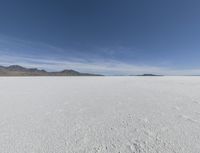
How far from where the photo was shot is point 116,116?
9.68ft

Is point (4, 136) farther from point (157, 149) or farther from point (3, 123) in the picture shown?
point (157, 149)

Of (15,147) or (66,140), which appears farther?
(66,140)

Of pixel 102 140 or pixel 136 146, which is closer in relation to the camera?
pixel 136 146

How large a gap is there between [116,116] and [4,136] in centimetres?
220

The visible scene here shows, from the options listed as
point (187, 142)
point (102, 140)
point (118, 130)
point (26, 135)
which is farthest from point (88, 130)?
point (187, 142)

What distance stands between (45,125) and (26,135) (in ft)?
1.34

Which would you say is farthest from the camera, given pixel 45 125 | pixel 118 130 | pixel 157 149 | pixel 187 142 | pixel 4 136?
pixel 45 125

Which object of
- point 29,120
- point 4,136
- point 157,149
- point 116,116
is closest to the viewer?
point 157,149

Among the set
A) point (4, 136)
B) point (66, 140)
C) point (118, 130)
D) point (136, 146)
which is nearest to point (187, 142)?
point (136, 146)

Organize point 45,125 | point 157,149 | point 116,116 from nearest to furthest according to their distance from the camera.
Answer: point 157,149 < point 45,125 < point 116,116

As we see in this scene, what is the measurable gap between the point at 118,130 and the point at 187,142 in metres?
1.07

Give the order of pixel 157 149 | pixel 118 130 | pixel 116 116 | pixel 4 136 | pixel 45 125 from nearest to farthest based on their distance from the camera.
Result: pixel 157 149 → pixel 4 136 → pixel 118 130 → pixel 45 125 → pixel 116 116

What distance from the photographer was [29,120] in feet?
8.77

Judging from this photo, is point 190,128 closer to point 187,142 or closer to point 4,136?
point 187,142
